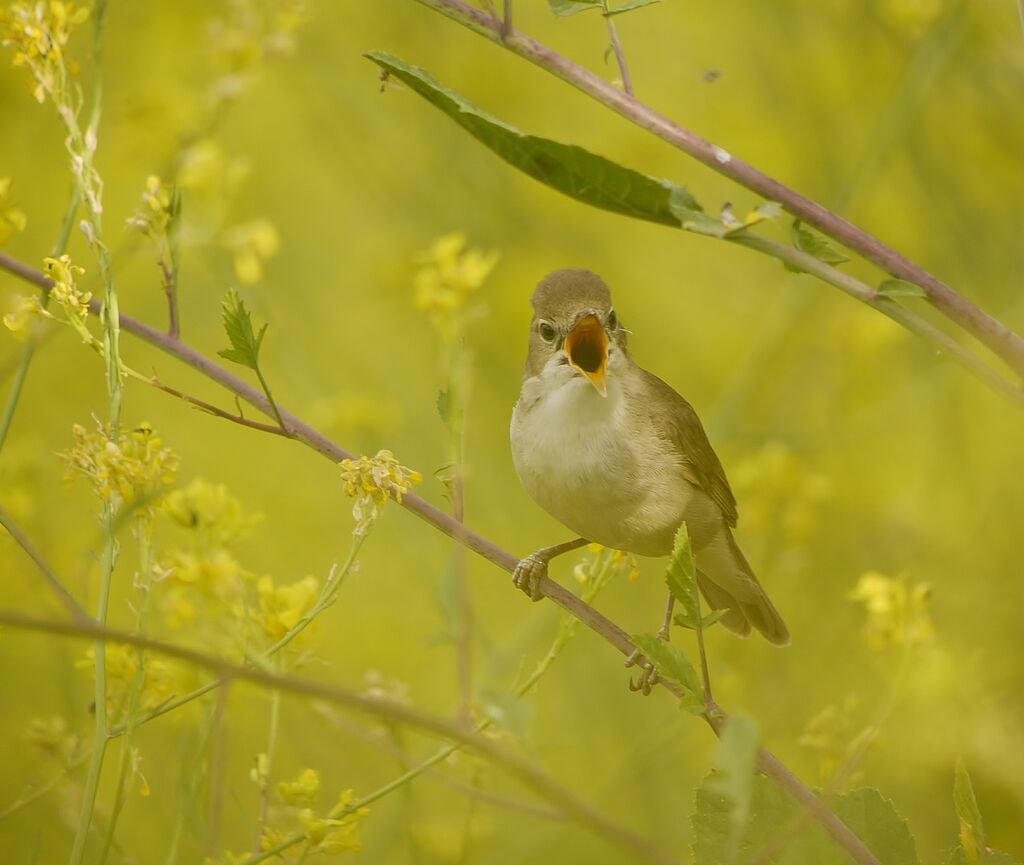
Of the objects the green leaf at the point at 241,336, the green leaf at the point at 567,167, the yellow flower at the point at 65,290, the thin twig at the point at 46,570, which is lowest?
the thin twig at the point at 46,570

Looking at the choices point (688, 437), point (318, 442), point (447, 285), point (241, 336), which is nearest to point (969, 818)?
point (318, 442)

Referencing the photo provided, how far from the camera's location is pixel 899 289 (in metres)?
1.28

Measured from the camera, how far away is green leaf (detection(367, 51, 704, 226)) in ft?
4.43

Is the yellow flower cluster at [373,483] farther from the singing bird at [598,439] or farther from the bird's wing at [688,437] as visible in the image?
the bird's wing at [688,437]

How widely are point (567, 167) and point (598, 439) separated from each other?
1057 mm

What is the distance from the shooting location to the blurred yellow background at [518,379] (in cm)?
281

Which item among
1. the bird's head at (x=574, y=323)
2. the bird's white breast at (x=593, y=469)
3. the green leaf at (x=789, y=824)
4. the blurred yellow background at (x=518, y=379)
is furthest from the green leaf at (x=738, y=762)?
the bird's head at (x=574, y=323)

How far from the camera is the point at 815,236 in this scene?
1348mm

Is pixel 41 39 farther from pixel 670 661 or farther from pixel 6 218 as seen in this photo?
pixel 670 661

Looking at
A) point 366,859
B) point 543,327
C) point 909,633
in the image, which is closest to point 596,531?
point 543,327

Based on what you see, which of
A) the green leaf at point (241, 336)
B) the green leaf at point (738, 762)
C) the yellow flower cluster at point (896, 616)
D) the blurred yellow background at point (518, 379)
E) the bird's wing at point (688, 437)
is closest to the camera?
the green leaf at point (738, 762)

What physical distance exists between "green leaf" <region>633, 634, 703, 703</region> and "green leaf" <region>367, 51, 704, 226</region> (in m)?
0.44

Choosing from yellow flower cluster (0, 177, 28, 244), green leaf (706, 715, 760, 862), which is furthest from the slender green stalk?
green leaf (706, 715, 760, 862)

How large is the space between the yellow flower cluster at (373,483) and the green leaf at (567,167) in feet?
1.31
